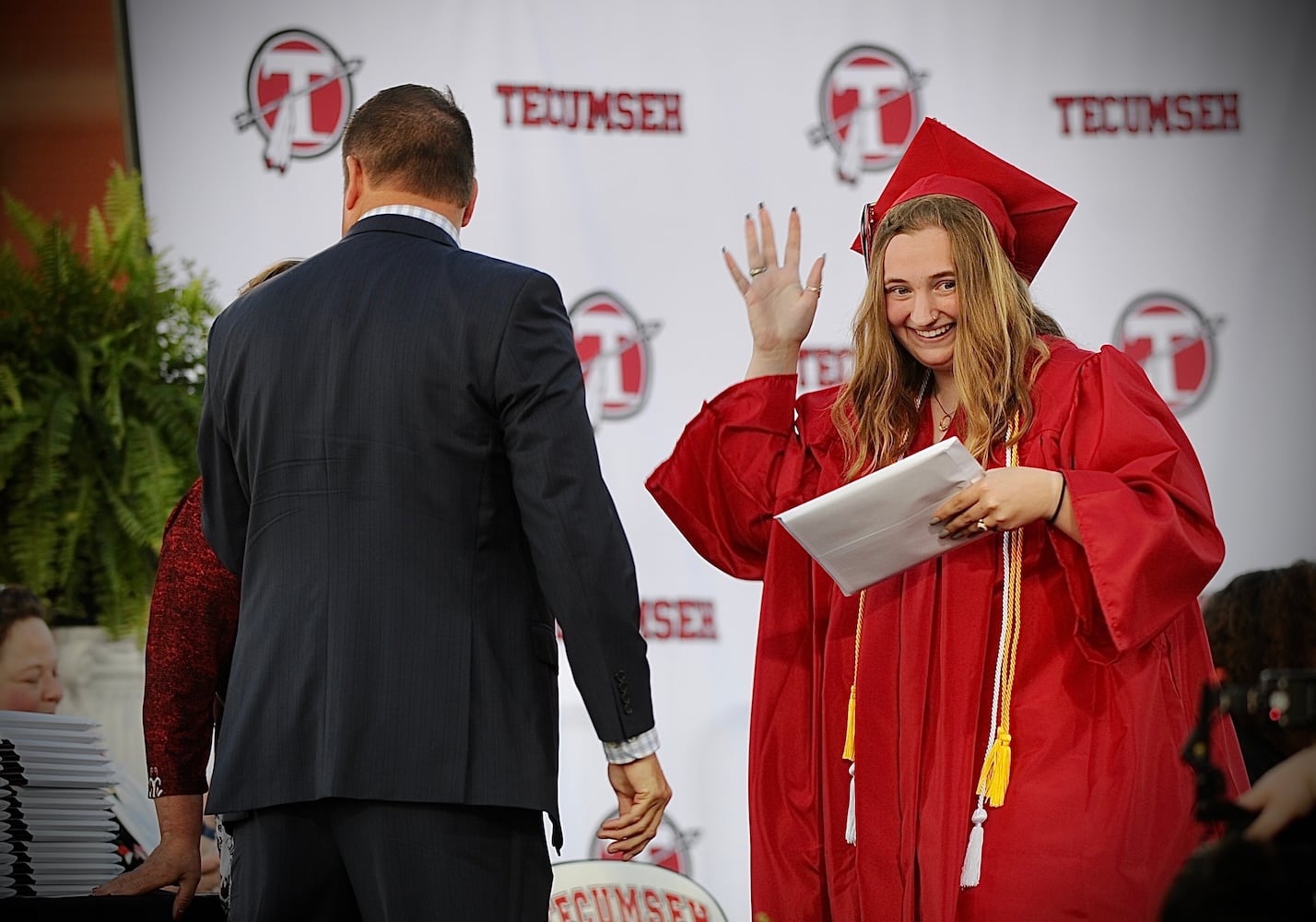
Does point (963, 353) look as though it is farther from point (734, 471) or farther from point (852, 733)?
point (852, 733)

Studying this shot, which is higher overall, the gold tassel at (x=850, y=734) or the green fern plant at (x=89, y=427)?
the green fern plant at (x=89, y=427)

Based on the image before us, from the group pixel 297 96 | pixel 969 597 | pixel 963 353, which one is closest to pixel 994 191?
pixel 963 353

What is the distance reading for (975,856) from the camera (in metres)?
2.54

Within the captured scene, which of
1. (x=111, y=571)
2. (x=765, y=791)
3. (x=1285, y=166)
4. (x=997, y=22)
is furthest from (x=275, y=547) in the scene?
(x=1285, y=166)

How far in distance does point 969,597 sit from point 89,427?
8.83ft

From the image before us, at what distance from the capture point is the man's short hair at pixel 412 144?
8.09ft

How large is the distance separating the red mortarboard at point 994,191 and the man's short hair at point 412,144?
94 centimetres

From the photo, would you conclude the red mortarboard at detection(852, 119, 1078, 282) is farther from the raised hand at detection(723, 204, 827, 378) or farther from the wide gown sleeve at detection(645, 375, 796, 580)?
the wide gown sleeve at detection(645, 375, 796, 580)

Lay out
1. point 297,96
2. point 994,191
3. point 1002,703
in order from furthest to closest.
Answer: point 297,96
point 994,191
point 1002,703

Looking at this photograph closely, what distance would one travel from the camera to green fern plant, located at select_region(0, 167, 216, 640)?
404 cm

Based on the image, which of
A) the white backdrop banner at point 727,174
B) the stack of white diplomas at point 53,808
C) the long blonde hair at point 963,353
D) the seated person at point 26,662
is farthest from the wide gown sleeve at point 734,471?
the white backdrop banner at point 727,174

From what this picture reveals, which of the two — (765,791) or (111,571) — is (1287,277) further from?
(111,571)

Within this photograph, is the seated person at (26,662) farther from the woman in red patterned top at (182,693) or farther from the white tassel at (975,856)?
the white tassel at (975,856)

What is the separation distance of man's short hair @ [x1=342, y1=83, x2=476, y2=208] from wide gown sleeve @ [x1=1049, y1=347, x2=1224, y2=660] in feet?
3.99
